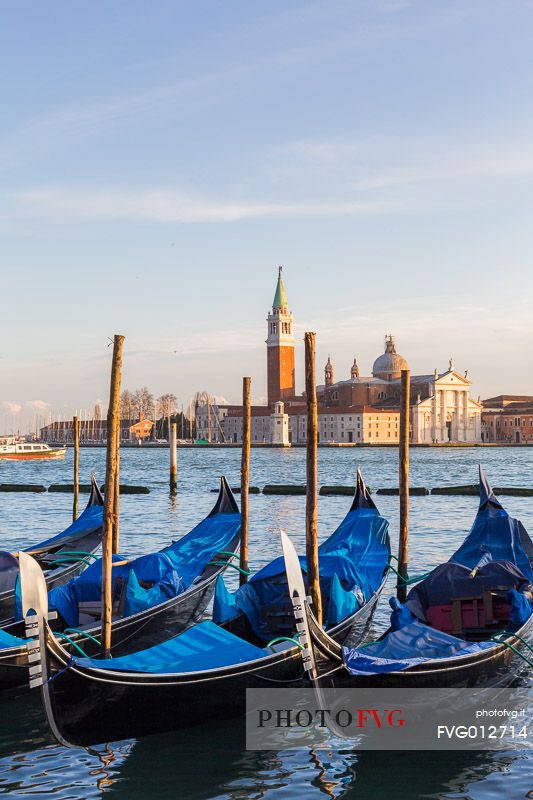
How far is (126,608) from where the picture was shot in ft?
23.8

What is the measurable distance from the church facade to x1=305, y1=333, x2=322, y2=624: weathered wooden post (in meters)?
81.6

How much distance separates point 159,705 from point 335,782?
1.08m

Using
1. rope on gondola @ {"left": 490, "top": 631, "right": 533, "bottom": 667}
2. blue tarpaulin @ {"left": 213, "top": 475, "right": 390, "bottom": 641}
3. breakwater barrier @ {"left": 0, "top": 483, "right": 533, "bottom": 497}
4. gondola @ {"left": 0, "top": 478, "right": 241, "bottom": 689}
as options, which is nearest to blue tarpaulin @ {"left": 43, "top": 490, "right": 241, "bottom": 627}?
gondola @ {"left": 0, "top": 478, "right": 241, "bottom": 689}

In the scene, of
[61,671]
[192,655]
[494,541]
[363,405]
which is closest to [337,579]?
[192,655]

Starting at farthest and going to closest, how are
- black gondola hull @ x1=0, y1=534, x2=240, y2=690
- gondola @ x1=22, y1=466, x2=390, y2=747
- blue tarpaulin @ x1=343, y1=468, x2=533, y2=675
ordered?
black gondola hull @ x1=0, y1=534, x2=240, y2=690 → blue tarpaulin @ x1=343, y1=468, x2=533, y2=675 → gondola @ x1=22, y1=466, x2=390, y2=747

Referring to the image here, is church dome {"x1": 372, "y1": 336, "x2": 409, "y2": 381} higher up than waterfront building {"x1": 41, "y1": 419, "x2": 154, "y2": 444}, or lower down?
higher up

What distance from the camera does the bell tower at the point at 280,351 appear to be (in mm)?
93375

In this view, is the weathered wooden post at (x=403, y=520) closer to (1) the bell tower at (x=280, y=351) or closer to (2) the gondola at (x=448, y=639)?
(2) the gondola at (x=448, y=639)

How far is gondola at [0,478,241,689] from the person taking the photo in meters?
6.49

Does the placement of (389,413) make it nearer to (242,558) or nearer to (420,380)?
(420,380)

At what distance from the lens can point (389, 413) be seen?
9056cm

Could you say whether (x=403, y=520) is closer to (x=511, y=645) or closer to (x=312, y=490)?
(x=312, y=490)

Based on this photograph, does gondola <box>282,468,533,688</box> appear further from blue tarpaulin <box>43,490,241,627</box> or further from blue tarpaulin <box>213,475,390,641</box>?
blue tarpaulin <box>43,490,241,627</box>

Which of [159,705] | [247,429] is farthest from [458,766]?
[247,429]
